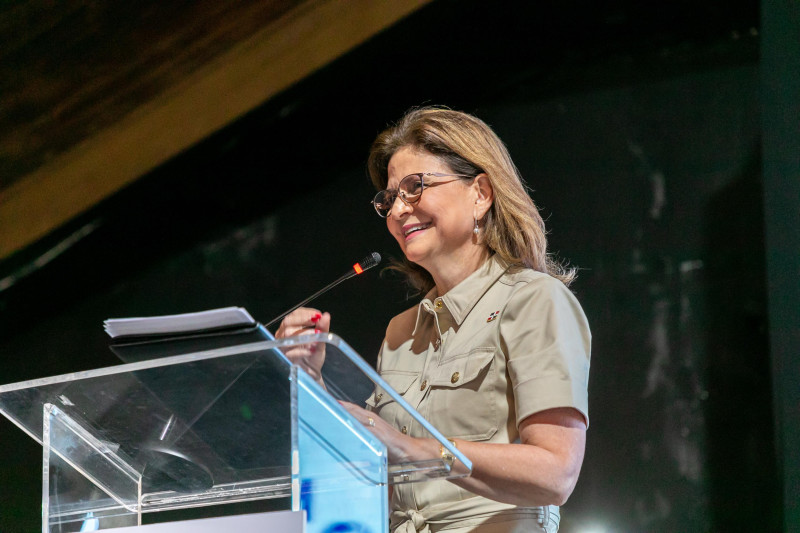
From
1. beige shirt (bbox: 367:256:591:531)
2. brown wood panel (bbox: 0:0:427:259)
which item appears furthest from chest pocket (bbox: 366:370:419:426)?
brown wood panel (bbox: 0:0:427:259)

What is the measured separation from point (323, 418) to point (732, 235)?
75.1 inches

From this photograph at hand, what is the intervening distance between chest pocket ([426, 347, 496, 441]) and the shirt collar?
0.48 ft

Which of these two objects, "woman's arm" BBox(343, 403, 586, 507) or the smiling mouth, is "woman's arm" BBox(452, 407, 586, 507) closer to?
"woman's arm" BBox(343, 403, 586, 507)

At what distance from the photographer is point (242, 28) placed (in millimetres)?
3346

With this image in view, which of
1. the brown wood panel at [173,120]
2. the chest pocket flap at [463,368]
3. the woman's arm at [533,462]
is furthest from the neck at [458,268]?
the brown wood panel at [173,120]

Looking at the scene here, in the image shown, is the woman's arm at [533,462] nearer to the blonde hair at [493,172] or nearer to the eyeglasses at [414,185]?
the blonde hair at [493,172]

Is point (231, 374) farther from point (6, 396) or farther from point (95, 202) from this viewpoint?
point (95, 202)

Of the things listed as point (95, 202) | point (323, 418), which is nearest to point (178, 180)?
point (95, 202)

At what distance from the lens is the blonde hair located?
1950 millimetres

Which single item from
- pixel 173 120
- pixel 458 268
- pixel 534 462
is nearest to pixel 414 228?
pixel 458 268

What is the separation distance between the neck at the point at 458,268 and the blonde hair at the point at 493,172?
33 mm

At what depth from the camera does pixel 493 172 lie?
6.56 feet

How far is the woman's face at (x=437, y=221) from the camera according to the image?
1979mm

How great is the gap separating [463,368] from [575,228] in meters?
1.20
